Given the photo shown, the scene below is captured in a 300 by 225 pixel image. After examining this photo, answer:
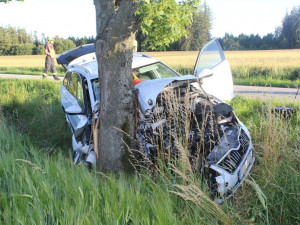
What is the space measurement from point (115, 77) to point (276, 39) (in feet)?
230

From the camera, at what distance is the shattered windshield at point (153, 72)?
5710mm

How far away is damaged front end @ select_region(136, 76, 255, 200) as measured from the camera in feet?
10.7

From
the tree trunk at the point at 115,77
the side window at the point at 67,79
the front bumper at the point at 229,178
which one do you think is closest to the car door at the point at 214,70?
the tree trunk at the point at 115,77

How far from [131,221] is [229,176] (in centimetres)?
134

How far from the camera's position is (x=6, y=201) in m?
2.58

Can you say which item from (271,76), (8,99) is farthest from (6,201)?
(271,76)

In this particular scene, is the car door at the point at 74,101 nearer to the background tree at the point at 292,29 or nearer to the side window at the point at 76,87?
the side window at the point at 76,87

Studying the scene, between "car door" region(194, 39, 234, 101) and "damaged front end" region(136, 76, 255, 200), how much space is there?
2.16 feet

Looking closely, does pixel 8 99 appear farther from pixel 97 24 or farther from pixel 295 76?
pixel 295 76

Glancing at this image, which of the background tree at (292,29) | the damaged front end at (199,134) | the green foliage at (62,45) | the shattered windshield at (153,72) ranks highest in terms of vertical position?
the background tree at (292,29)

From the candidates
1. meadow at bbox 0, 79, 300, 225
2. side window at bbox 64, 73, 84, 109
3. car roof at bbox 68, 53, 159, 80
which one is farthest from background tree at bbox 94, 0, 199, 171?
side window at bbox 64, 73, 84, 109

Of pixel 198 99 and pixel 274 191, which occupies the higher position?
pixel 198 99

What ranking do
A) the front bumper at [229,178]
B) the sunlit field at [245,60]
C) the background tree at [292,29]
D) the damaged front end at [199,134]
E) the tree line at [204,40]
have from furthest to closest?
the background tree at [292,29], the tree line at [204,40], the sunlit field at [245,60], the damaged front end at [199,134], the front bumper at [229,178]

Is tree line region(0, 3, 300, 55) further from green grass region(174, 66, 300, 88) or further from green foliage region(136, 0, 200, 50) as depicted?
green foliage region(136, 0, 200, 50)
